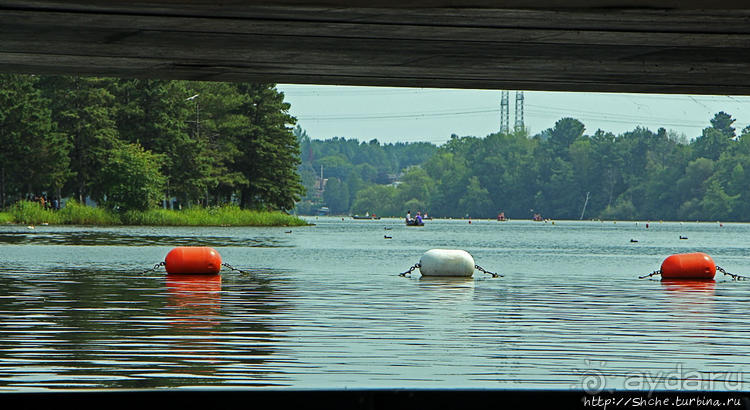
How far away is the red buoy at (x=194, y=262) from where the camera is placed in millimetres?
28812

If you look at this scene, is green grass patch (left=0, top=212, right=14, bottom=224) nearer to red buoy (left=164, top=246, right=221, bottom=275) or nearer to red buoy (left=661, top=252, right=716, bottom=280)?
red buoy (left=164, top=246, right=221, bottom=275)

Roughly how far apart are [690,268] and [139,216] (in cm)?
6625

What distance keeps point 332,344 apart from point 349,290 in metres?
11.1

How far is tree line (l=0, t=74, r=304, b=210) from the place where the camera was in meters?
86.8

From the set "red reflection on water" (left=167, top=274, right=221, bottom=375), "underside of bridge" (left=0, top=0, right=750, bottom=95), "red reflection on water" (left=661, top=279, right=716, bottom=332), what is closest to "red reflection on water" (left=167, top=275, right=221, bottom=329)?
"red reflection on water" (left=167, top=274, right=221, bottom=375)

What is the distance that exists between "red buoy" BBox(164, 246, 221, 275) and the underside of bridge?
21700 mm

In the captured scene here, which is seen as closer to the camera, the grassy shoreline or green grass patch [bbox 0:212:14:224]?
green grass patch [bbox 0:212:14:224]

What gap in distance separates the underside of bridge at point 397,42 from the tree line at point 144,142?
81.1 metres

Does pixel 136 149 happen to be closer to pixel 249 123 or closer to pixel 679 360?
pixel 249 123

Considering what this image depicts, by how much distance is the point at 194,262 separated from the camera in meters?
Answer: 29.1

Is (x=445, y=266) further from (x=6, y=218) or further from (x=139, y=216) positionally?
(x=139, y=216)

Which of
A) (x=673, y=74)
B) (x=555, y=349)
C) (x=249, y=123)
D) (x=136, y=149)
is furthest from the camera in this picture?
(x=249, y=123)

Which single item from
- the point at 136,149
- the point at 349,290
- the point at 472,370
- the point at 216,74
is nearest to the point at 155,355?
the point at 472,370

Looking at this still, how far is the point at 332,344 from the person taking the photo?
517 inches
